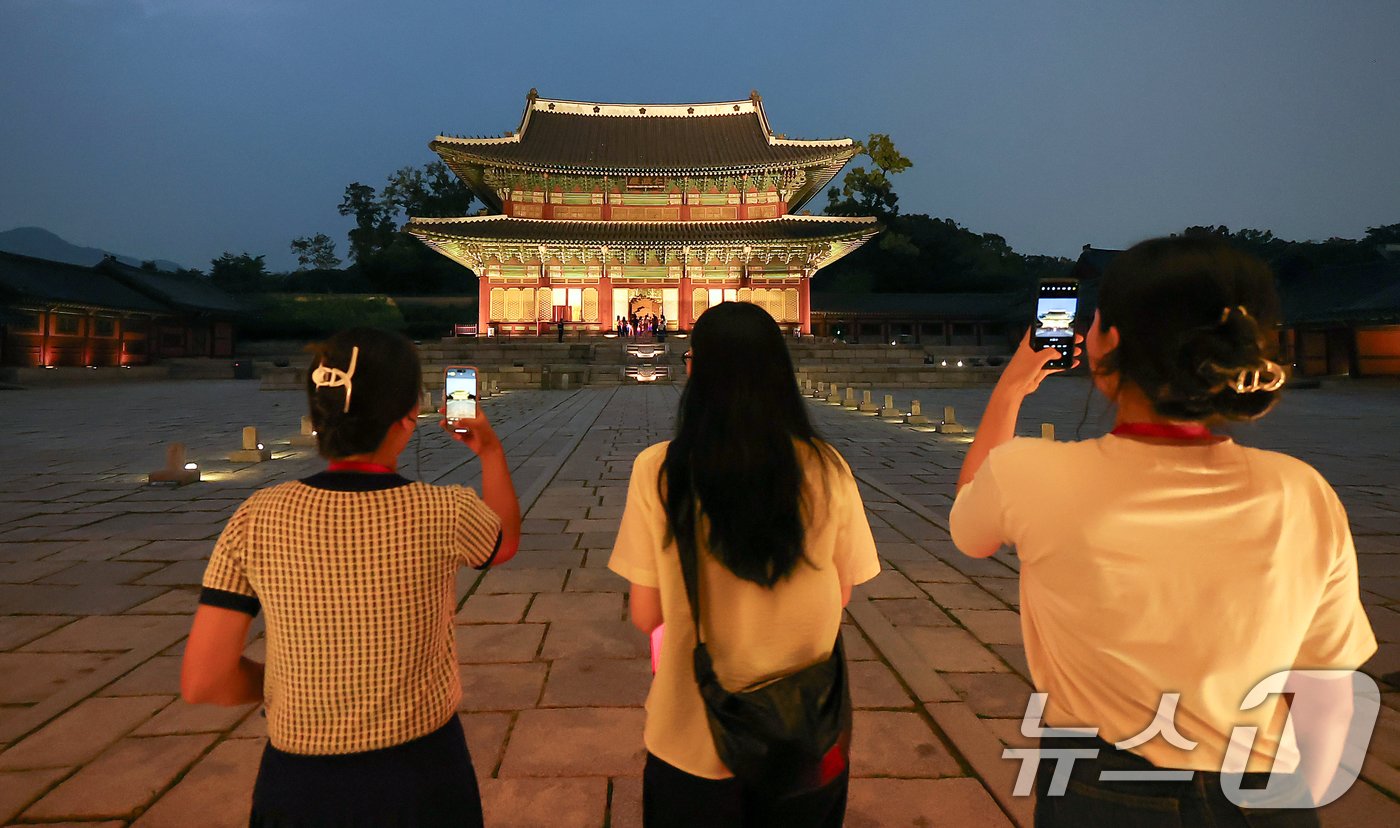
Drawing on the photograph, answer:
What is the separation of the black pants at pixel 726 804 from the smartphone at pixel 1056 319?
884 millimetres

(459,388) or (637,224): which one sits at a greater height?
(637,224)

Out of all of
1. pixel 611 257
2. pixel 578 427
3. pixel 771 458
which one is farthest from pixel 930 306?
pixel 771 458

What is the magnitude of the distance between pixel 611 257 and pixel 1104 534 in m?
28.1

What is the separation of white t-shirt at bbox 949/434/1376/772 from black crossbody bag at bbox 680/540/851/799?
0.39m

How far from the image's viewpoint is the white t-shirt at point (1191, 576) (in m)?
0.97

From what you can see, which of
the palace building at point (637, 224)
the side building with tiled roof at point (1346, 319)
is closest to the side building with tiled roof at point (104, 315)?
the palace building at point (637, 224)

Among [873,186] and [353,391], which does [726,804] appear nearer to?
[353,391]

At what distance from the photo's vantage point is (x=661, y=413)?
13500mm

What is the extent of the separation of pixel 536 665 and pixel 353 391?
81.2 inches

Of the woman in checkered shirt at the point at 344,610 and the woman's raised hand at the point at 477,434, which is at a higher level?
the woman's raised hand at the point at 477,434

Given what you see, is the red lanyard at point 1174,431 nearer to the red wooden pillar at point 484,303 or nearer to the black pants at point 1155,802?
the black pants at point 1155,802

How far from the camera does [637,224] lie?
2759cm

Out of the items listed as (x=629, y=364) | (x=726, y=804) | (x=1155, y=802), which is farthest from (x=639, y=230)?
(x=1155, y=802)

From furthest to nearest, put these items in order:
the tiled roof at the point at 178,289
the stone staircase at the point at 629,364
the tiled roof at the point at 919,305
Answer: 1. the tiled roof at the point at 919,305
2. the tiled roof at the point at 178,289
3. the stone staircase at the point at 629,364
